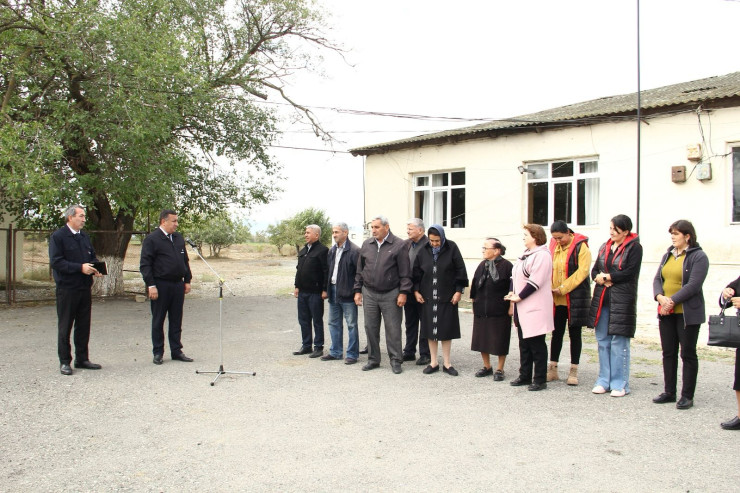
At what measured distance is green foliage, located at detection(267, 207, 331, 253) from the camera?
44438 mm

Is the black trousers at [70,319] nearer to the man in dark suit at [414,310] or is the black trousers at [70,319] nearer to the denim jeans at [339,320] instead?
the denim jeans at [339,320]

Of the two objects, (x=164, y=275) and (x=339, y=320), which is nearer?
(x=164, y=275)

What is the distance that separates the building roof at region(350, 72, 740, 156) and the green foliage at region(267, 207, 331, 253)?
25896mm

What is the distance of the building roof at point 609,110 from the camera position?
11906 millimetres

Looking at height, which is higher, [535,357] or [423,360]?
[535,357]

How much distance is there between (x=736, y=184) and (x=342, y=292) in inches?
340

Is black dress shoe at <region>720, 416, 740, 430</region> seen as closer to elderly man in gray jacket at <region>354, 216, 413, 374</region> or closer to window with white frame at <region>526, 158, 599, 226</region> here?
elderly man in gray jacket at <region>354, 216, 413, 374</region>

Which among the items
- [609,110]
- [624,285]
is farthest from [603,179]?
[624,285]

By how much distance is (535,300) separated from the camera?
6.53 meters

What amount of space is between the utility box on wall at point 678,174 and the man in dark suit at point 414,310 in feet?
23.2

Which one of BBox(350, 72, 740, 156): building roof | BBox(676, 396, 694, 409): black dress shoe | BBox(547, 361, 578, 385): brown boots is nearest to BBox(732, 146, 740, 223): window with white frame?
BBox(350, 72, 740, 156): building roof

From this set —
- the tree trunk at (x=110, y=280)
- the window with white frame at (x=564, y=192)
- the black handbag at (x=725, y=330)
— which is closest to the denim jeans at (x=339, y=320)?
the black handbag at (x=725, y=330)

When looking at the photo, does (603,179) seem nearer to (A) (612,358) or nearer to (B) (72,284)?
(A) (612,358)

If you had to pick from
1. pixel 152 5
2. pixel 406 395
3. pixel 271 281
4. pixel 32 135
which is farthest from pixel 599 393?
pixel 271 281
